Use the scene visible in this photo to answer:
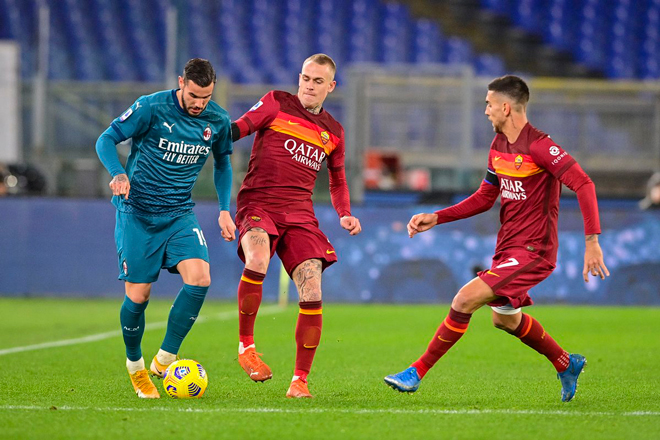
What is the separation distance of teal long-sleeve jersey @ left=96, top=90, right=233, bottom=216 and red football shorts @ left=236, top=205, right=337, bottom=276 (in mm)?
438

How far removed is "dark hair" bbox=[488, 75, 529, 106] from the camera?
222 inches

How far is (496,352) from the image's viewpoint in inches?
332

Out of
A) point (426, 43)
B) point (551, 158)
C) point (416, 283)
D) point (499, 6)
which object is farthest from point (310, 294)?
point (499, 6)

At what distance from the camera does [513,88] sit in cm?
563

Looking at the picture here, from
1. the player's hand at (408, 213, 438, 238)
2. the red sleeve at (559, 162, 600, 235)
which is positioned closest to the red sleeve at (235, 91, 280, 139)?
the player's hand at (408, 213, 438, 238)

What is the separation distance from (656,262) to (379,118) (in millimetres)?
4812

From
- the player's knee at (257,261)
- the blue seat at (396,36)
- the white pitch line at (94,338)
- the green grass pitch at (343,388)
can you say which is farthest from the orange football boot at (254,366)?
the blue seat at (396,36)

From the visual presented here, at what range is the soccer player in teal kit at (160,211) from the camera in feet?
18.6

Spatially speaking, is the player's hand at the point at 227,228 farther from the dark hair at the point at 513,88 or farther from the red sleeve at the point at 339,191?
the dark hair at the point at 513,88

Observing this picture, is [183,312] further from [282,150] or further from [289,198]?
[282,150]

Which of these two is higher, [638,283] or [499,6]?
[499,6]

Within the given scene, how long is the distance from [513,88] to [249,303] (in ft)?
6.76

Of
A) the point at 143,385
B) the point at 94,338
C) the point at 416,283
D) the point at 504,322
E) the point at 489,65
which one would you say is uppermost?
the point at 489,65

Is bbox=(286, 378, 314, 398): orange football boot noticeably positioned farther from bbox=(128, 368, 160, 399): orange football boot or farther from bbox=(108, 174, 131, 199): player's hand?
bbox=(108, 174, 131, 199): player's hand
